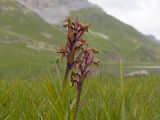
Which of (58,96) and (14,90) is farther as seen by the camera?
(14,90)

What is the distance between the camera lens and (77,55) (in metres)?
2.17

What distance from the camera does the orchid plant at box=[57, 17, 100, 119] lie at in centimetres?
208

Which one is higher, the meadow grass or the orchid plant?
the orchid plant

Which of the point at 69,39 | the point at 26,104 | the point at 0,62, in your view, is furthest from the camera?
the point at 0,62

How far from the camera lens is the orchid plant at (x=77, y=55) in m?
2.08

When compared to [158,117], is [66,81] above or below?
above

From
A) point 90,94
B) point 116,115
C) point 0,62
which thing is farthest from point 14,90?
point 0,62

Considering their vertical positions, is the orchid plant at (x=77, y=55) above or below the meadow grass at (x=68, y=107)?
above

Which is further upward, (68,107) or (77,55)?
(77,55)

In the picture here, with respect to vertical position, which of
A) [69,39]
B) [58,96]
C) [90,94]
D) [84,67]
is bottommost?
[90,94]

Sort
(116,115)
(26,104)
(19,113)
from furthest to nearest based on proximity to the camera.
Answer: (26,104) < (19,113) < (116,115)

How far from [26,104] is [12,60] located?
582 feet

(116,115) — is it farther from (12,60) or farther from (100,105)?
(12,60)

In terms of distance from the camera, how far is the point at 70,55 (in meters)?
2.09
